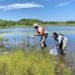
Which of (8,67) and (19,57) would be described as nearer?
(8,67)

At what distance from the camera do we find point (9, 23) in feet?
242

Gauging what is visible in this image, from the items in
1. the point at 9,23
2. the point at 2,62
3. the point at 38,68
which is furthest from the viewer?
the point at 9,23

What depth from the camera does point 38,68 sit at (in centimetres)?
894

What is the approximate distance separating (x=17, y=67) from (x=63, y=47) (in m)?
6.54

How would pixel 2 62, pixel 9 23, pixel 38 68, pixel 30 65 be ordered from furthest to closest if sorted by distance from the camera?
pixel 9 23 → pixel 2 62 → pixel 30 65 → pixel 38 68

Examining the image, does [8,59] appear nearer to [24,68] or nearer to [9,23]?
[24,68]

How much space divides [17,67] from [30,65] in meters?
0.55

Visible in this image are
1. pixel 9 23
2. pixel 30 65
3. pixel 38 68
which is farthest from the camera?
pixel 9 23

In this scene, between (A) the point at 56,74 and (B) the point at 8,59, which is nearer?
(A) the point at 56,74

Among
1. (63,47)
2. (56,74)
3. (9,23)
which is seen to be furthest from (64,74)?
(9,23)

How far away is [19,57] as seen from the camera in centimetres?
1136

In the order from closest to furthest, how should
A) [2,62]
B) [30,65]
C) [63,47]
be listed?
[30,65], [2,62], [63,47]

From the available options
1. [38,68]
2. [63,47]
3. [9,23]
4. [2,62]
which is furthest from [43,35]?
[9,23]

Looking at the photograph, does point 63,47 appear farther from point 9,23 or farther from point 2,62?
point 9,23
